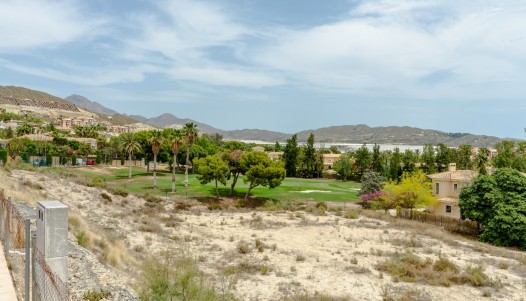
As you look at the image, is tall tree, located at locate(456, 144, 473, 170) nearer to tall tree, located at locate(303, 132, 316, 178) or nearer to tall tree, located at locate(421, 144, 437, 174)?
tall tree, located at locate(421, 144, 437, 174)

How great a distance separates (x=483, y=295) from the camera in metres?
19.6

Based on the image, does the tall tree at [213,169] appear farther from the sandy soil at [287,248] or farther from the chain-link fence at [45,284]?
the chain-link fence at [45,284]

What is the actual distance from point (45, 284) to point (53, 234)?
6.73ft

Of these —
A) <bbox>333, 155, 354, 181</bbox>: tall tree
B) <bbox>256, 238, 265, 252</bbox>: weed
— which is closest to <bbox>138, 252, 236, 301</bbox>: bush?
<bbox>256, 238, 265, 252</bbox>: weed

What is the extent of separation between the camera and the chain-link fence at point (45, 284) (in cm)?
591

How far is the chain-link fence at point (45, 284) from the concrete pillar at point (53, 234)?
992mm

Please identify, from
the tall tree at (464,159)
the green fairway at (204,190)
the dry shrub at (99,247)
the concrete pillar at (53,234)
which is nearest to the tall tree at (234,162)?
the green fairway at (204,190)

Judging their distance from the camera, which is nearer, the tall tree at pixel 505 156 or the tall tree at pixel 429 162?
the tall tree at pixel 505 156

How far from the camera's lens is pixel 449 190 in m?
46.7

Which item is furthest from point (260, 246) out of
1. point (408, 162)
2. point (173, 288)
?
point (408, 162)

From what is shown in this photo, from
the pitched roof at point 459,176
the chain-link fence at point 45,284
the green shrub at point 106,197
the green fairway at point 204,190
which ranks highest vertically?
the chain-link fence at point 45,284

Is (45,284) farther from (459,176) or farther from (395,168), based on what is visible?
(395,168)

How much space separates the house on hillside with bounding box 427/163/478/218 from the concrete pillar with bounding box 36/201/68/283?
144 ft

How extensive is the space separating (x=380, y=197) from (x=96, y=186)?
3335cm
